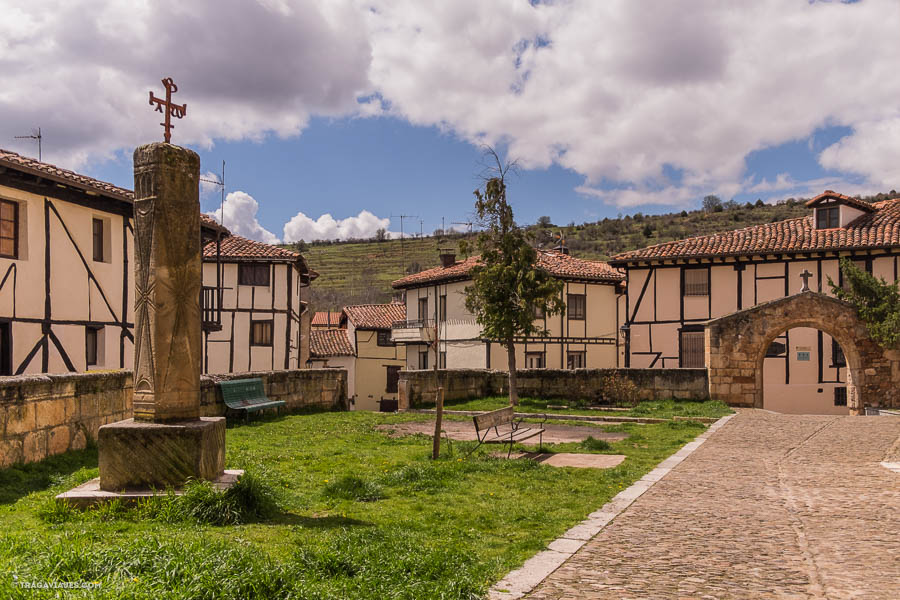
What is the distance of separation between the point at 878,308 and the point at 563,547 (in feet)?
53.5

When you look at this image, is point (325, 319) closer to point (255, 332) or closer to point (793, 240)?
point (255, 332)

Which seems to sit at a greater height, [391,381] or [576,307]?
[576,307]

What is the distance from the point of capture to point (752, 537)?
19.5 feet

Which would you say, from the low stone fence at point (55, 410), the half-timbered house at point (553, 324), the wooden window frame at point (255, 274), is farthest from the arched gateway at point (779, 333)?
the wooden window frame at point (255, 274)

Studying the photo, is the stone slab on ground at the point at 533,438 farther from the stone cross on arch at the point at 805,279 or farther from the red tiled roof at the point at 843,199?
the red tiled roof at the point at 843,199

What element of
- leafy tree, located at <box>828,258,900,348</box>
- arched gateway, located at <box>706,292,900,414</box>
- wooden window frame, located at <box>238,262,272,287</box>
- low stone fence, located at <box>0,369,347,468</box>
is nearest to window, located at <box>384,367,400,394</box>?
wooden window frame, located at <box>238,262,272,287</box>

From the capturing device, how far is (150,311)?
20.9 ft

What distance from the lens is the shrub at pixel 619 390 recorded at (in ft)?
67.8

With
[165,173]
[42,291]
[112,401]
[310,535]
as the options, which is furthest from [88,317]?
[310,535]

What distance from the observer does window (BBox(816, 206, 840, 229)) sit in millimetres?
26797

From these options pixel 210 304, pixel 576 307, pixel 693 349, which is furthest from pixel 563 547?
pixel 576 307

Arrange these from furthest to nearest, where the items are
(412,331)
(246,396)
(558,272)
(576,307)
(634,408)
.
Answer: (412,331) → (576,307) → (558,272) → (634,408) → (246,396)

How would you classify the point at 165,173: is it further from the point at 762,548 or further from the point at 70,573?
the point at 762,548

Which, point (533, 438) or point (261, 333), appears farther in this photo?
point (261, 333)
